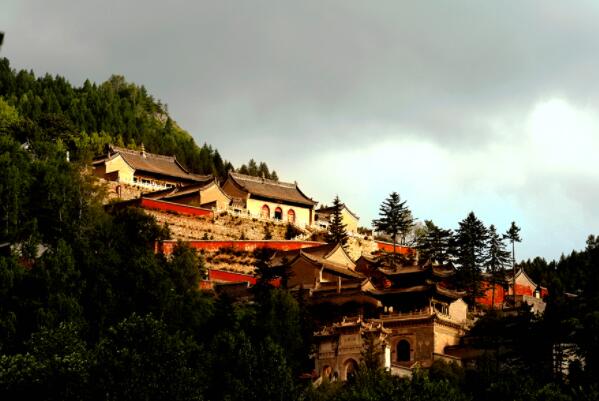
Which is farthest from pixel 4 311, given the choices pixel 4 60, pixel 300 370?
pixel 4 60

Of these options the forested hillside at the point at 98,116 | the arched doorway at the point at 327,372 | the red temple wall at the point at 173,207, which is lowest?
Answer: the arched doorway at the point at 327,372

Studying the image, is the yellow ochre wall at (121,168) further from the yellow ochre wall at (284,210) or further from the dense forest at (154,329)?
the dense forest at (154,329)

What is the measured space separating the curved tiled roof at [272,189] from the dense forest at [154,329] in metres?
16.8

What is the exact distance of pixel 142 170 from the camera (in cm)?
8550

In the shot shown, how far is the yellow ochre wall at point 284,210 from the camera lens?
267ft

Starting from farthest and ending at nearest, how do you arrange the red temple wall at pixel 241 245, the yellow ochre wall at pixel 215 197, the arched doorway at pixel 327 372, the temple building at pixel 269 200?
the temple building at pixel 269 200 < the yellow ochre wall at pixel 215 197 < the red temple wall at pixel 241 245 < the arched doorway at pixel 327 372

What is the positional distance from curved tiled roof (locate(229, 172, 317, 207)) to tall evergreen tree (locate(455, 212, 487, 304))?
52.9ft

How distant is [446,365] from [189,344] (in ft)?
42.1

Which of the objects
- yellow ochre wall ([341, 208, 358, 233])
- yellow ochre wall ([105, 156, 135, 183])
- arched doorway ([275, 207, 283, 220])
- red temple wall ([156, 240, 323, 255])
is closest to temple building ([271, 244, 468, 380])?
red temple wall ([156, 240, 323, 255])

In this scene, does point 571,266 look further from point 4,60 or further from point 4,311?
point 4,60

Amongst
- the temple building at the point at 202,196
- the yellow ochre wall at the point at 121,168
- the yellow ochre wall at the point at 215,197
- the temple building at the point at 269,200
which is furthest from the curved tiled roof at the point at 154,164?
the yellow ochre wall at the point at 215,197

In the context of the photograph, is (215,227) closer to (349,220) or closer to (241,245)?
(241,245)

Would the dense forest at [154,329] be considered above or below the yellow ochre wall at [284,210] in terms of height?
below

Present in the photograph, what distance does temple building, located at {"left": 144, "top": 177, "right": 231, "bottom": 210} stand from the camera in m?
77.7
